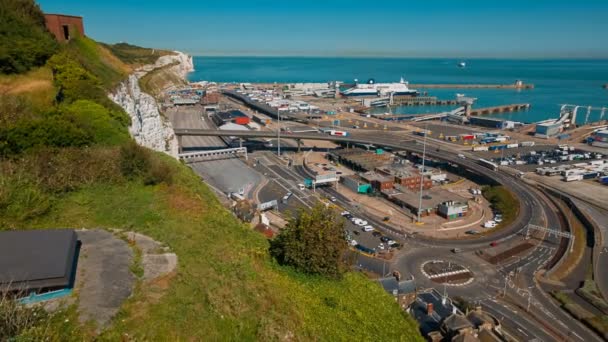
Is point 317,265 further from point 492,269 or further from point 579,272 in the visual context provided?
point 579,272

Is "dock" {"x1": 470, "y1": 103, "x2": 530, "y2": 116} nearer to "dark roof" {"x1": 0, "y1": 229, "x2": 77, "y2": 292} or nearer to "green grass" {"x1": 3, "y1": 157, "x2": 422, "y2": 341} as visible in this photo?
"green grass" {"x1": 3, "y1": 157, "x2": 422, "y2": 341}

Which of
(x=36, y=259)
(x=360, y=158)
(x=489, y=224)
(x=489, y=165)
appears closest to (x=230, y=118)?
(x=360, y=158)

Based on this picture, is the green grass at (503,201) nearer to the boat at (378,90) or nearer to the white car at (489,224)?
the white car at (489,224)

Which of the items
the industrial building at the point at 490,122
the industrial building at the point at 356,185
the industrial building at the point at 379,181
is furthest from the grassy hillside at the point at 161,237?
the industrial building at the point at 490,122

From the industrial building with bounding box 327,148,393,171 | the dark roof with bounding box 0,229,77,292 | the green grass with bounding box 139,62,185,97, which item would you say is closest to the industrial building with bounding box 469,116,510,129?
the industrial building with bounding box 327,148,393,171

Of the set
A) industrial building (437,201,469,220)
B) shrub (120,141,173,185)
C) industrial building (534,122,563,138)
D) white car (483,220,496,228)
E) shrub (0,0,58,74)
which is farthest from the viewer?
industrial building (534,122,563,138)

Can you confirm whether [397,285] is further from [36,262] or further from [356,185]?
[356,185]

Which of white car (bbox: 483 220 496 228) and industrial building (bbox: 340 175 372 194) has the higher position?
industrial building (bbox: 340 175 372 194)
